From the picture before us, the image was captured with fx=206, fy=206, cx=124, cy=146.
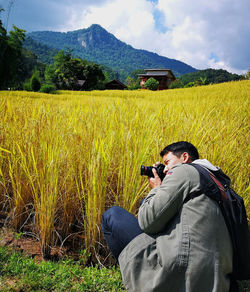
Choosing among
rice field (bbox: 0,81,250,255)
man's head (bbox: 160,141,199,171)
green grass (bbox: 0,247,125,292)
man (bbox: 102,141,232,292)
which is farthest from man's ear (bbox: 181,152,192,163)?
green grass (bbox: 0,247,125,292)

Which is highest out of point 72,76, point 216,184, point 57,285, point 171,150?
point 72,76

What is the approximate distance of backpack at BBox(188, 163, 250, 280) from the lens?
2.55 ft

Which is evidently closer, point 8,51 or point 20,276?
point 20,276

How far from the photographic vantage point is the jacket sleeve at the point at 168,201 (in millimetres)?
790

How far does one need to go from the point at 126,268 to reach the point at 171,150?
583 mm

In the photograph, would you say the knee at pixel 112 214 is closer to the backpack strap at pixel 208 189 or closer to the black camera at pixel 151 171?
the black camera at pixel 151 171

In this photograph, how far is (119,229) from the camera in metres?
1.04

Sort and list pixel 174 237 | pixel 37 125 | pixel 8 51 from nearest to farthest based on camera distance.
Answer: pixel 174 237, pixel 37 125, pixel 8 51

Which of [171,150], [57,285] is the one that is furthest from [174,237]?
[57,285]

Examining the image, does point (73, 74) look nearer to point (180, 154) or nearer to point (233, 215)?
point (180, 154)

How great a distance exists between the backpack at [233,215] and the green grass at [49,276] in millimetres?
591

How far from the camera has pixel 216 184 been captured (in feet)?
2.61

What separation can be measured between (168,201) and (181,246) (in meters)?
0.16

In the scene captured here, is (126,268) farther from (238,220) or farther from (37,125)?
(37,125)
